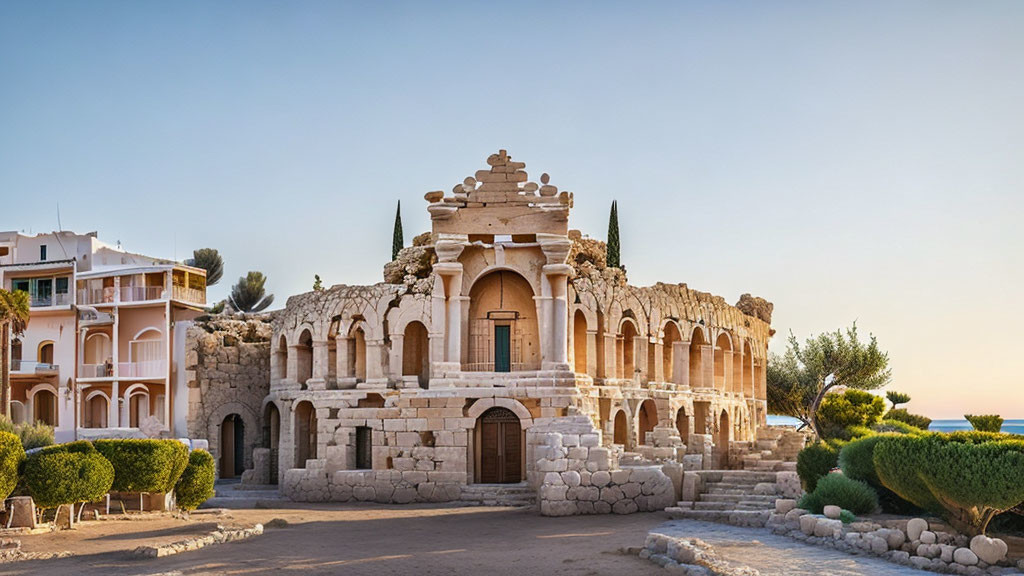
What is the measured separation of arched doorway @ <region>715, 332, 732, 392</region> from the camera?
137 ft

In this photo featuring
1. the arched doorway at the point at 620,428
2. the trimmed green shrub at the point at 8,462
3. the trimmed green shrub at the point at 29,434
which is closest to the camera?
the trimmed green shrub at the point at 8,462

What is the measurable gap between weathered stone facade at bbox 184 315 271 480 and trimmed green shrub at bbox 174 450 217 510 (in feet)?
45.9

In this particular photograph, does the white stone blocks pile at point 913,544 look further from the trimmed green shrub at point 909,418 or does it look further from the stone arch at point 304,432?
the trimmed green shrub at point 909,418

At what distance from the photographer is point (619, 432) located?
35.8m

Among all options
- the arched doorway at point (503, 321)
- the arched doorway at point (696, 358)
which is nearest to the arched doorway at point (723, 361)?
the arched doorway at point (696, 358)

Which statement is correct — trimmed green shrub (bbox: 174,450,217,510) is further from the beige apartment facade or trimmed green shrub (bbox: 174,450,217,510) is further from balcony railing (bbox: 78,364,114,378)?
balcony railing (bbox: 78,364,114,378)

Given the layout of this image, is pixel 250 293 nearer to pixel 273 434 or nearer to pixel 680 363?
pixel 273 434

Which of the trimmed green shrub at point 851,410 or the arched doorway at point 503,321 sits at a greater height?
the arched doorway at point 503,321

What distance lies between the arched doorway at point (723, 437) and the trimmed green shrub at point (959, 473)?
1909 cm

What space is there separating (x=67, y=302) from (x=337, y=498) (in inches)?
712

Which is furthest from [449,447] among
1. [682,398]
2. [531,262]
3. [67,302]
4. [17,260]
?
[17,260]

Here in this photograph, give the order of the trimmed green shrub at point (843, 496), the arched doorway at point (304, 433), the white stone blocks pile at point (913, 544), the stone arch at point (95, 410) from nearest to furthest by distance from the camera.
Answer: the white stone blocks pile at point (913, 544), the trimmed green shrub at point (843, 496), the arched doorway at point (304, 433), the stone arch at point (95, 410)

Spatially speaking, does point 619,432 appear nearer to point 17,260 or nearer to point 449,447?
point 449,447

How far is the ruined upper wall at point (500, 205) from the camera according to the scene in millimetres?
33469
